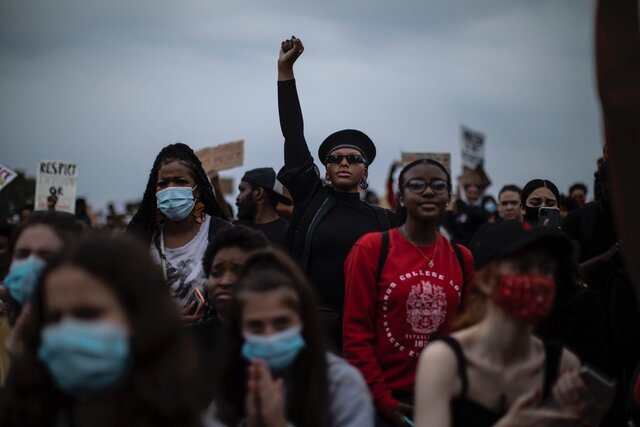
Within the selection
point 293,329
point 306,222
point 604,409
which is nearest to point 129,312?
point 293,329

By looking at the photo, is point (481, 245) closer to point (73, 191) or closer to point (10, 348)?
point (10, 348)

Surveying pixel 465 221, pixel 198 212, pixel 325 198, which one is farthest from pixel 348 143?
pixel 465 221

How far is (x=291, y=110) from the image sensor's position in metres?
5.88

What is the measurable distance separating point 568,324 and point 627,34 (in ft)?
5.93

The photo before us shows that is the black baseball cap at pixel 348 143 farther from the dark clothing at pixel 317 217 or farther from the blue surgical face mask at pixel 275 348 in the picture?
the blue surgical face mask at pixel 275 348

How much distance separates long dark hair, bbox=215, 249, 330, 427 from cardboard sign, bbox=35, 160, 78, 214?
1105cm

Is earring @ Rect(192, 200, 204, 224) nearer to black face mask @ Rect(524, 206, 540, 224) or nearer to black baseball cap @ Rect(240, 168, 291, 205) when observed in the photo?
black baseball cap @ Rect(240, 168, 291, 205)

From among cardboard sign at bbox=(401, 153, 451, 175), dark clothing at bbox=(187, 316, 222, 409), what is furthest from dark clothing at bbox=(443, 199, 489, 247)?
dark clothing at bbox=(187, 316, 222, 409)

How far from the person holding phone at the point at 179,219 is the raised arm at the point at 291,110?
0.65 meters

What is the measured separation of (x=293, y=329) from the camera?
3.30 meters

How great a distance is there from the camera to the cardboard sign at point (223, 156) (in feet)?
36.8

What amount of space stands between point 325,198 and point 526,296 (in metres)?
2.63

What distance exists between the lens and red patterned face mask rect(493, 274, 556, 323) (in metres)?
3.30

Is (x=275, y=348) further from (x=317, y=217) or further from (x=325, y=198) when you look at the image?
(x=325, y=198)
